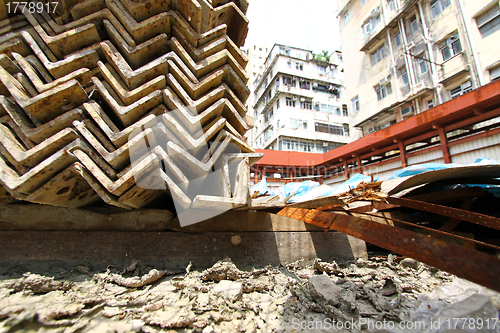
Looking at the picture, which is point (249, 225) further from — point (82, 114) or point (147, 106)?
point (82, 114)

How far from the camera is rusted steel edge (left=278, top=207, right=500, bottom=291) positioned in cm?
107

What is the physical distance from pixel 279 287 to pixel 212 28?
9.65ft

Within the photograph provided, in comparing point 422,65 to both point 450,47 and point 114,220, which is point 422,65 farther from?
point 114,220

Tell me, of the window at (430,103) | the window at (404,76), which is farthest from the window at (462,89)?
the window at (404,76)

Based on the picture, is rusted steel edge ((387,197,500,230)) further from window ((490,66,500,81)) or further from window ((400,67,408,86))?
window ((400,67,408,86))

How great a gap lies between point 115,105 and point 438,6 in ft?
70.9

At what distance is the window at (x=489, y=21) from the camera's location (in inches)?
476

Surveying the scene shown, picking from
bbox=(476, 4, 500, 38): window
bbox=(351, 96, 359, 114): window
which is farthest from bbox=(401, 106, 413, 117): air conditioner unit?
bbox=(476, 4, 500, 38): window

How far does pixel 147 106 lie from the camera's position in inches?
83.8

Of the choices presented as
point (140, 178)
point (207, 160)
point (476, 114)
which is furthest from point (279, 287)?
point (476, 114)

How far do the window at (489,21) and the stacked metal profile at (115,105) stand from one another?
1762 centimetres

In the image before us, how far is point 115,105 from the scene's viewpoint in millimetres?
1957

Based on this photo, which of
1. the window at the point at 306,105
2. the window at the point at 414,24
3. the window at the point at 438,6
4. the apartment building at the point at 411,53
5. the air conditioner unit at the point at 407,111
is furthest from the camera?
the window at the point at 306,105

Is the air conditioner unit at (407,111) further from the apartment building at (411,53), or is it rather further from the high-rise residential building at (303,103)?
the high-rise residential building at (303,103)
